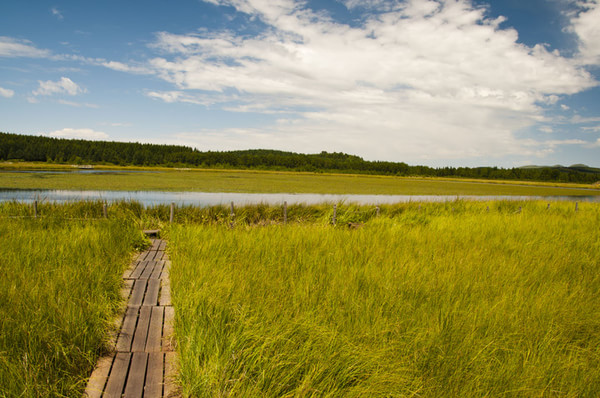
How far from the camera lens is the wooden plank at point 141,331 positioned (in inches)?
173

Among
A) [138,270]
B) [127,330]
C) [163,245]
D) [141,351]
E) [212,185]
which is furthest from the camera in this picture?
[212,185]

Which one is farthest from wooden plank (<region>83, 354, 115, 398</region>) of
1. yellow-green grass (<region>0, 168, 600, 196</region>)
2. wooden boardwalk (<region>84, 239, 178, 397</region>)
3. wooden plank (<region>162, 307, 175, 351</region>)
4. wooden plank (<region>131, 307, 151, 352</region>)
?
yellow-green grass (<region>0, 168, 600, 196</region>)

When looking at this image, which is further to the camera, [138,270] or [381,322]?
[138,270]

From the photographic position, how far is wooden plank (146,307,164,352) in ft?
14.4

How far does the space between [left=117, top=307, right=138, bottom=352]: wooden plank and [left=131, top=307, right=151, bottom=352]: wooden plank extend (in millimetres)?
58

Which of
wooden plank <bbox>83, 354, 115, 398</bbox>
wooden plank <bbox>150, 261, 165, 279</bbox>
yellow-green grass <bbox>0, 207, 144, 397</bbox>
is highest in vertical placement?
yellow-green grass <bbox>0, 207, 144, 397</bbox>

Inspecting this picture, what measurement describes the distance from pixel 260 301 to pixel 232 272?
148cm

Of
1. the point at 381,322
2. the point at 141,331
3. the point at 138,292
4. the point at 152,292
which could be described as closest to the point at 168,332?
the point at 141,331

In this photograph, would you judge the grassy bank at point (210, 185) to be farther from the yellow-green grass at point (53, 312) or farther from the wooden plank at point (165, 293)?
the wooden plank at point (165, 293)

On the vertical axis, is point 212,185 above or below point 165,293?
above

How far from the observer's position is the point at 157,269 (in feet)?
24.8

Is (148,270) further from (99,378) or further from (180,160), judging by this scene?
(180,160)

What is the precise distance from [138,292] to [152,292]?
24 centimetres

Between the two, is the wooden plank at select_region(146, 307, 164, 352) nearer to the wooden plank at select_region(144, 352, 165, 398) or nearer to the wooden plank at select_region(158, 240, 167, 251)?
the wooden plank at select_region(144, 352, 165, 398)
